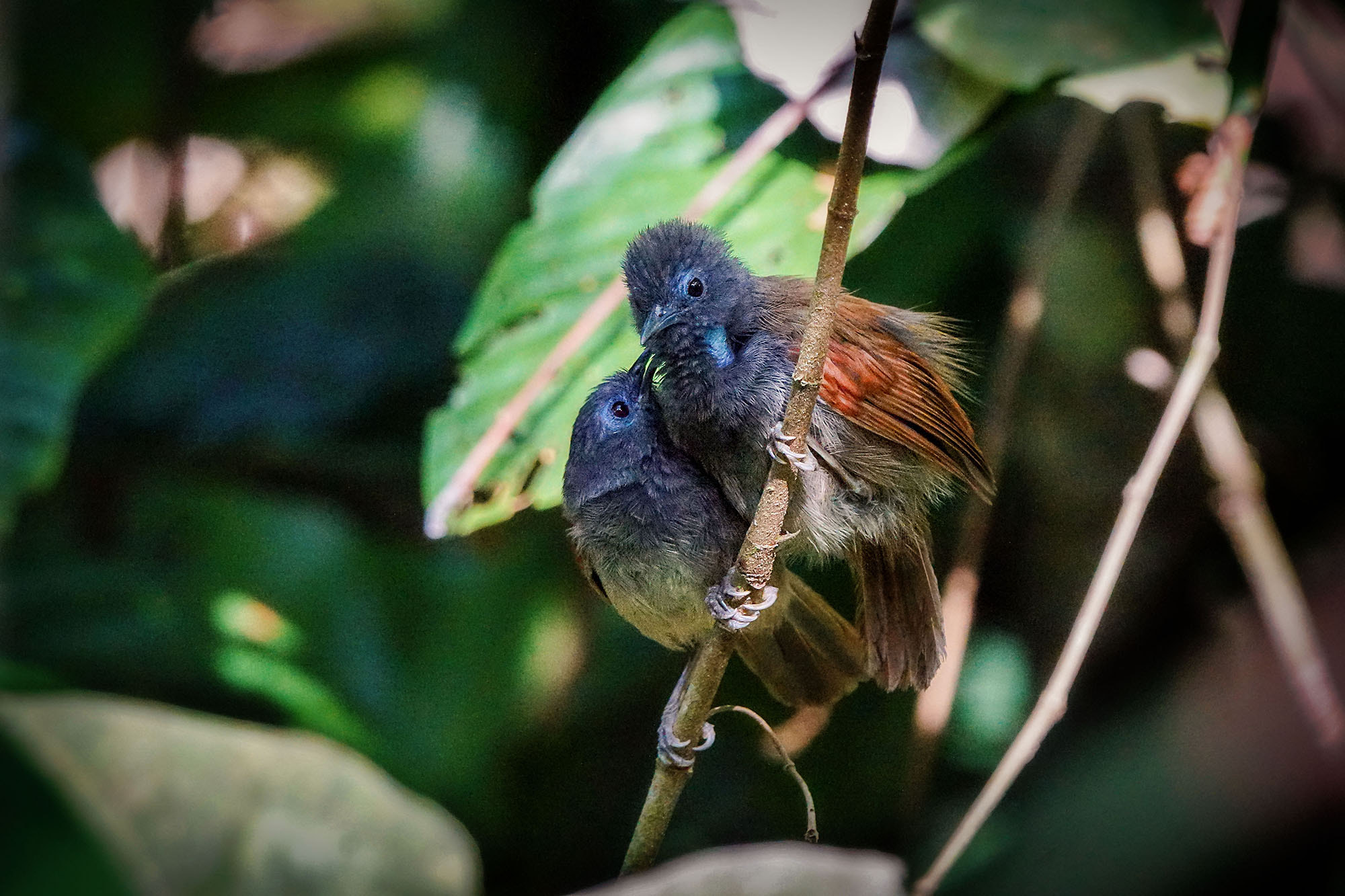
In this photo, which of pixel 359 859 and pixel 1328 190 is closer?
pixel 359 859

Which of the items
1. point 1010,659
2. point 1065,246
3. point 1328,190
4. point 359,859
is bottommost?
point 359,859

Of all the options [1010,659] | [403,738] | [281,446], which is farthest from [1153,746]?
[281,446]

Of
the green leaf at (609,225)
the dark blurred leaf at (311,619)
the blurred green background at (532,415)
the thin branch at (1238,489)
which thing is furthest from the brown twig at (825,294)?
the thin branch at (1238,489)

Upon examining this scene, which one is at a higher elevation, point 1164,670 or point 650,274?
point 650,274

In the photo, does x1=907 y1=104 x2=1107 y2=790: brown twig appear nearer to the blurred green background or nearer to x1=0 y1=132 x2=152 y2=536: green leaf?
the blurred green background

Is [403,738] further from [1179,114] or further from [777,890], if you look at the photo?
[1179,114]

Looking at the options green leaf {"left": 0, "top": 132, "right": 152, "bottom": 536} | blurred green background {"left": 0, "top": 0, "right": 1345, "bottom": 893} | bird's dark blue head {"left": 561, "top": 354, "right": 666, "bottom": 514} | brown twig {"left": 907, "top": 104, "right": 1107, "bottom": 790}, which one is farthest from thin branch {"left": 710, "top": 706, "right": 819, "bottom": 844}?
green leaf {"left": 0, "top": 132, "right": 152, "bottom": 536}

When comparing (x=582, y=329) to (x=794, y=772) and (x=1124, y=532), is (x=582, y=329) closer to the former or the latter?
(x=794, y=772)
